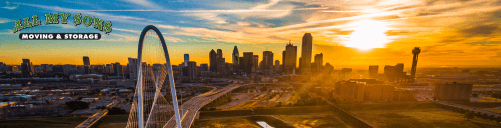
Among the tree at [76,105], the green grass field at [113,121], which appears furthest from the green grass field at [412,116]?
the tree at [76,105]

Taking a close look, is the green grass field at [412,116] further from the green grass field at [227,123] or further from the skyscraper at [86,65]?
the skyscraper at [86,65]

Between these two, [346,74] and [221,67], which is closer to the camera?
[346,74]

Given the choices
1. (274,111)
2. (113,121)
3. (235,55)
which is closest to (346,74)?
(274,111)

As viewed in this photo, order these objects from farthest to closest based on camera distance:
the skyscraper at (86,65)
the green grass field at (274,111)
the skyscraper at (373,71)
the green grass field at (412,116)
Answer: the skyscraper at (86,65), the skyscraper at (373,71), the green grass field at (274,111), the green grass field at (412,116)

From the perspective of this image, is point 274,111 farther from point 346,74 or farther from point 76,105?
point 346,74

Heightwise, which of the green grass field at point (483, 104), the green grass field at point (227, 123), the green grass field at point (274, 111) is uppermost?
the green grass field at point (483, 104)

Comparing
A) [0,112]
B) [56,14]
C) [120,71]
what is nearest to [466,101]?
[56,14]
